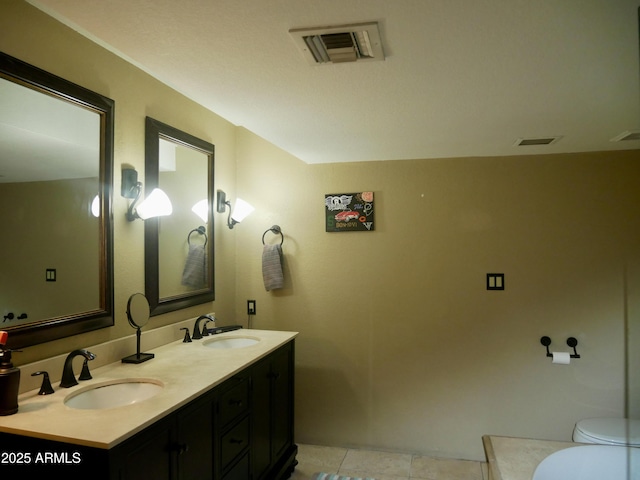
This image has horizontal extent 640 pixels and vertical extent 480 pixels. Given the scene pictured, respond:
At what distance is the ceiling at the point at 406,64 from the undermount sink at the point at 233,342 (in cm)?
134

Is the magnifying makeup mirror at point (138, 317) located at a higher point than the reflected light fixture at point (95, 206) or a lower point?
lower

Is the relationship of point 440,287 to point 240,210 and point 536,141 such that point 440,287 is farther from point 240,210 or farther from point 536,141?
point 240,210

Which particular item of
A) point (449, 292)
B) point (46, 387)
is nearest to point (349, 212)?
point (449, 292)

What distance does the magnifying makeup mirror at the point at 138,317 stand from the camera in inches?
87.0

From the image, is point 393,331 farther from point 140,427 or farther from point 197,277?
point 140,427

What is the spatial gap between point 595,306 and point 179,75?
3.00 metres

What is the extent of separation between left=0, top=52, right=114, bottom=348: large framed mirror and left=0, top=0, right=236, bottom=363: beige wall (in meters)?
0.07

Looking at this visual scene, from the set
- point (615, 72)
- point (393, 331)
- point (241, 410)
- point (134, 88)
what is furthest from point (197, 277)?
point (615, 72)

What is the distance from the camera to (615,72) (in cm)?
166

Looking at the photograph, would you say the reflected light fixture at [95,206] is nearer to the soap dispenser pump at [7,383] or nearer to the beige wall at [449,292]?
the soap dispenser pump at [7,383]

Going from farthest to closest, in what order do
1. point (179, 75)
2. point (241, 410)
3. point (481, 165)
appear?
point (481, 165) < point (241, 410) < point (179, 75)

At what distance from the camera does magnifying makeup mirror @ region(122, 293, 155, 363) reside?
2.21m

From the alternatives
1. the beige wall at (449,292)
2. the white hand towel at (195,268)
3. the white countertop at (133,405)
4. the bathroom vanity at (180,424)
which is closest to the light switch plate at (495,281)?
the beige wall at (449,292)

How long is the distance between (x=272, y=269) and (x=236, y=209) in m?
0.54
